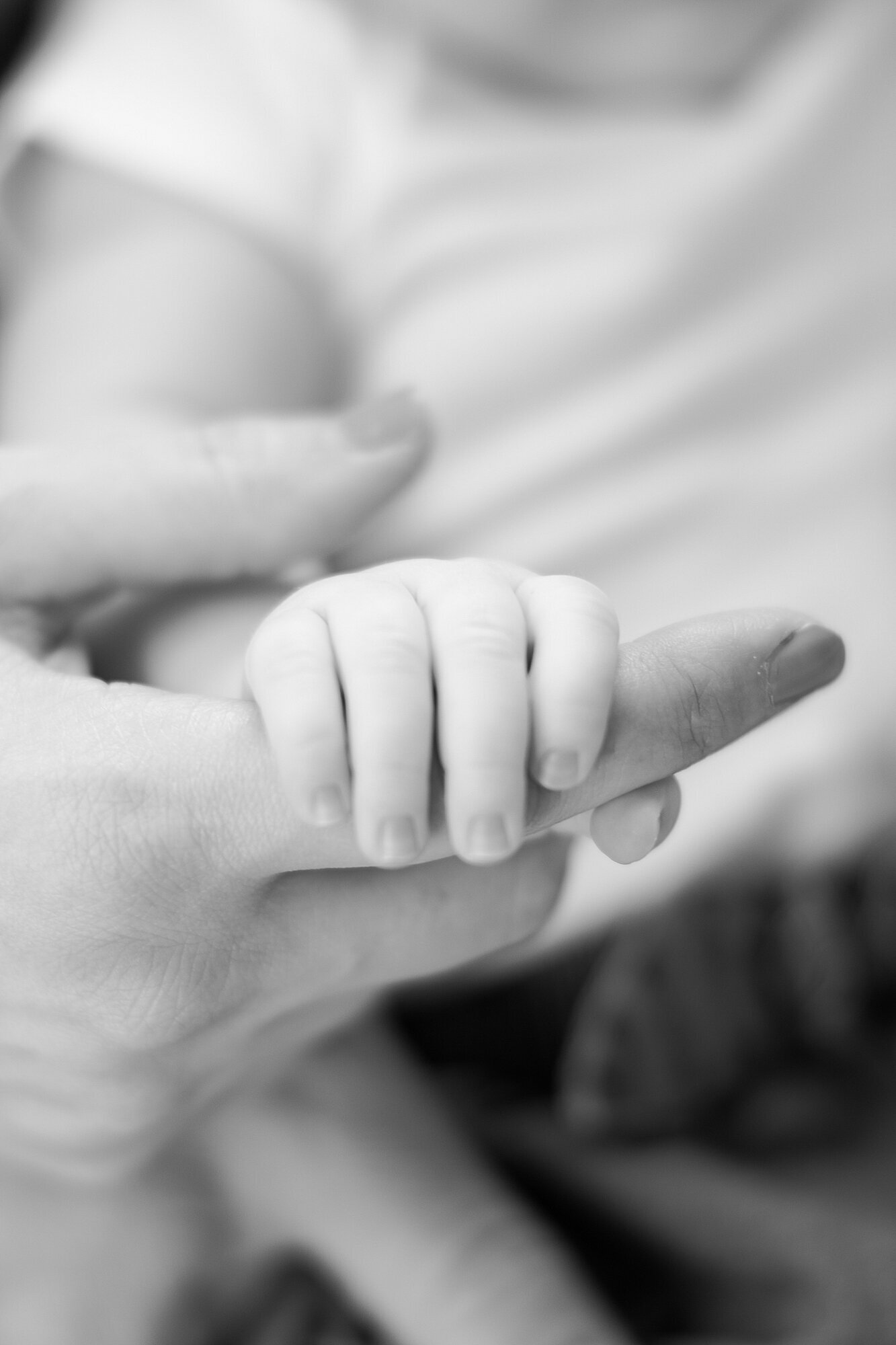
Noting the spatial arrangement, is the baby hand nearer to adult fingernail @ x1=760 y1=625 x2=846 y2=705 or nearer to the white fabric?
adult fingernail @ x1=760 y1=625 x2=846 y2=705

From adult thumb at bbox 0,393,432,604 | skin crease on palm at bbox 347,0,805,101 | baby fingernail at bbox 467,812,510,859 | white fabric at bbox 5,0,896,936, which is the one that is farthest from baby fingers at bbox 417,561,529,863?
skin crease on palm at bbox 347,0,805,101

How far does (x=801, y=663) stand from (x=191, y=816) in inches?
8.6

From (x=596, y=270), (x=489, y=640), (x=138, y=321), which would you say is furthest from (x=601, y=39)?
(x=489, y=640)

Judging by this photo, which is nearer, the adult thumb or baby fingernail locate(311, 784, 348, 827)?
baby fingernail locate(311, 784, 348, 827)

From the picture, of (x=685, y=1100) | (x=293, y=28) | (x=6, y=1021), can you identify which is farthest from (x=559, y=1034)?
(x=293, y=28)

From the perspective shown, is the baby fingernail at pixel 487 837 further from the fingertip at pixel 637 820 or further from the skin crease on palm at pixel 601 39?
the skin crease on palm at pixel 601 39

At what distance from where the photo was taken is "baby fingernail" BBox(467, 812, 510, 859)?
0.36 m

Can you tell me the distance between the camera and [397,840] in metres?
0.37

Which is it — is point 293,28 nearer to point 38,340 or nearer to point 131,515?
point 38,340

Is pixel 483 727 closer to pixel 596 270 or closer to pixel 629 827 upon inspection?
pixel 629 827

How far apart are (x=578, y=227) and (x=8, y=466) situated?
1.50ft

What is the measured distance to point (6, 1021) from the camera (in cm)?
50

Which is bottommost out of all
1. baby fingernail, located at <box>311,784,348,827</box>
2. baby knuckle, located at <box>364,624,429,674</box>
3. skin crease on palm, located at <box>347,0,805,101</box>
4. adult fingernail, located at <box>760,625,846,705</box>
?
baby fingernail, located at <box>311,784,348,827</box>

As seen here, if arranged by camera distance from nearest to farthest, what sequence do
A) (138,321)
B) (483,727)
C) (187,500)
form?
1. (483,727)
2. (187,500)
3. (138,321)
